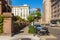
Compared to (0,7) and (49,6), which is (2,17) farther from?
(49,6)

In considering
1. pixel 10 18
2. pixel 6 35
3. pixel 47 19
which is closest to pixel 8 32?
pixel 6 35

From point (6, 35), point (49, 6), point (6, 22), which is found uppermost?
point (49, 6)

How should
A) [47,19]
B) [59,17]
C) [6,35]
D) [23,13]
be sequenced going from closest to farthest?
[6,35] < [59,17] < [47,19] < [23,13]

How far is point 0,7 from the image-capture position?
2581 cm

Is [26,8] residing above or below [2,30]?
above

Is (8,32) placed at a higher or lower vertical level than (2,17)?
lower

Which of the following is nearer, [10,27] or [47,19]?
[10,27]

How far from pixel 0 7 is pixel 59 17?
73.4m

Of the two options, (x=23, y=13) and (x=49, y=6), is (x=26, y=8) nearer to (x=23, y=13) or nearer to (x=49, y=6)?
(x=23, y=13)

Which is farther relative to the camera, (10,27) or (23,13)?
(23,13)

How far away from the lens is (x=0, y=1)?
2559 centimetres

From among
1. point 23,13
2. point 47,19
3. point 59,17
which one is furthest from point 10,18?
point 23,13

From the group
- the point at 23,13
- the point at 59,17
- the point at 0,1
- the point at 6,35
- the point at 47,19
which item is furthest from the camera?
the point at 23,13

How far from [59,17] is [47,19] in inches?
1455
